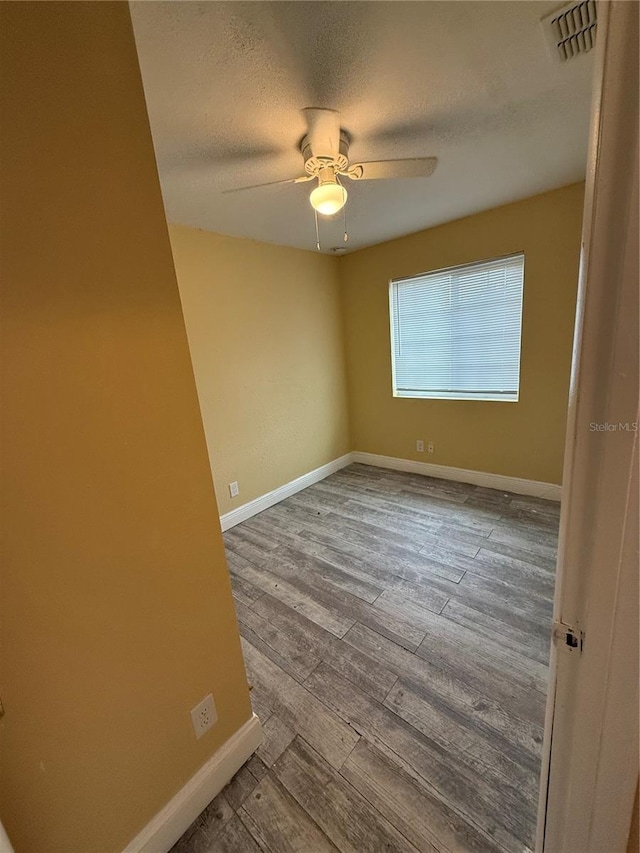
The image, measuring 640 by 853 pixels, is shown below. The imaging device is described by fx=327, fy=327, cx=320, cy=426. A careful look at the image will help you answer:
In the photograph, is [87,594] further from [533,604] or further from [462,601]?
[533,604]

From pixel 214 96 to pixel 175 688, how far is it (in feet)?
6.67

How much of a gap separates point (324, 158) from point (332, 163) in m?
0.06

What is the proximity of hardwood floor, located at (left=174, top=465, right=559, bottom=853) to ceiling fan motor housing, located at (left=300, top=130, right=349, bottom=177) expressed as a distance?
227 cm

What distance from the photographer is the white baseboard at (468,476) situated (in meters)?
2.85

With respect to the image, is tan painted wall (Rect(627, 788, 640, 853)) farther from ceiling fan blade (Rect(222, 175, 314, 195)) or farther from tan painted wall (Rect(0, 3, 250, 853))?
ceiling fan blade (Rect(222, 175, 314, 195))

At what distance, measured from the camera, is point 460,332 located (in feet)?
10.0

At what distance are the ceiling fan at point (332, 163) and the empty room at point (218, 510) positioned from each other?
13mm

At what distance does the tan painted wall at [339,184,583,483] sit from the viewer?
246 cm

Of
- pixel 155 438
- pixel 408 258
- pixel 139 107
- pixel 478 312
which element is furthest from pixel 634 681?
pixel 408 258

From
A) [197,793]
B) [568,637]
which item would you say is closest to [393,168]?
[568,637]

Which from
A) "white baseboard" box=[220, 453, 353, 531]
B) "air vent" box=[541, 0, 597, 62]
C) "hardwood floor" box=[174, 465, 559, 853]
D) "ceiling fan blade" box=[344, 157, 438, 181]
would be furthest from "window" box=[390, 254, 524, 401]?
"air vent" box=[541, 0, 597, 62]

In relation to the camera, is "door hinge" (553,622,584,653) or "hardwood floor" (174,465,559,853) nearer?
"door hinge" (553,622,584,653)

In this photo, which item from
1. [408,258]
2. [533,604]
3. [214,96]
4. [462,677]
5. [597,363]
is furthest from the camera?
[408,258]

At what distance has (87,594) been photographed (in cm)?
80
